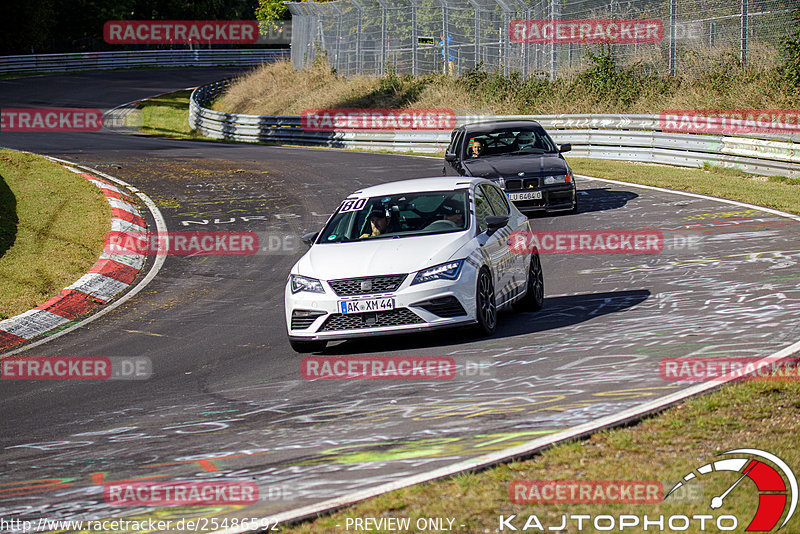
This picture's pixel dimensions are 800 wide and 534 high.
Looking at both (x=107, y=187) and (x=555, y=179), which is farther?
(x=107, y=187)

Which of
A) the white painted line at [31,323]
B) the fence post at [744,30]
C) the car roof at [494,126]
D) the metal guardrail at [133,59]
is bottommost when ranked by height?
the white painted line at [31,323]

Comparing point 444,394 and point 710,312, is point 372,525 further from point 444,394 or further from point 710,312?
point 710,312

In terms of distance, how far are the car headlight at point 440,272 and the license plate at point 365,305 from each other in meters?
0.30

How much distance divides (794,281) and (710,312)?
6.22ft

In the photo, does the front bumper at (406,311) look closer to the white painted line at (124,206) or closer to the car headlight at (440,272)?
the car headlight at (440,272)

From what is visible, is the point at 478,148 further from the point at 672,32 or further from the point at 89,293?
the point at 672,32

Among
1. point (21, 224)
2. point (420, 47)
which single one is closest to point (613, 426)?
point (21, 224)

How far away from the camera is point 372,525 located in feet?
16.1

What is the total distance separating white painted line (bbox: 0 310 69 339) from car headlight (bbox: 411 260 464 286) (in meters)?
5.20

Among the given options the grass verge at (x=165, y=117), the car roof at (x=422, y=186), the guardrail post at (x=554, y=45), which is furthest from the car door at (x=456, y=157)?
the grass verge at (x=165, y=117)

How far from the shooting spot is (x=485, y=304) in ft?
32.4

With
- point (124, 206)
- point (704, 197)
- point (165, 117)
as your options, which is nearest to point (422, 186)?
point (704, 197)

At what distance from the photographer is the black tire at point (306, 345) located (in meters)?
9.89

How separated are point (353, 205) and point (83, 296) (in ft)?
15.5
